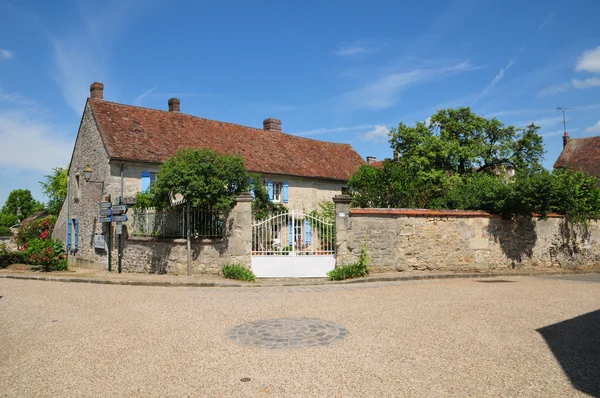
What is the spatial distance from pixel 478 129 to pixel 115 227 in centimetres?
2065

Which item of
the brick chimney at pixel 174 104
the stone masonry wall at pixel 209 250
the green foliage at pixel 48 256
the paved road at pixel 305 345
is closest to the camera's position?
the paved road at pixel 305 345

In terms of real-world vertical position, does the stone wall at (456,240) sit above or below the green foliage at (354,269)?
above

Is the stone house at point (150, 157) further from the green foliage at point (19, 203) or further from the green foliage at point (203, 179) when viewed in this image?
the green foliage at point (19, 203)

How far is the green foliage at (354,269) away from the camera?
12570 mm

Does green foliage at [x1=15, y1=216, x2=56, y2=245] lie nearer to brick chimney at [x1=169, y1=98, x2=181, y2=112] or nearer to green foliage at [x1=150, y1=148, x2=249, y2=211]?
brick chimney at [x1=169, y1=98, x2=181, y2=112]

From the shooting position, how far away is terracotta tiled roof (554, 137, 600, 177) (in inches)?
1209

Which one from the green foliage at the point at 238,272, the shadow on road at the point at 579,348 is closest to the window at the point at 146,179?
the green foliage at the point at 238,272

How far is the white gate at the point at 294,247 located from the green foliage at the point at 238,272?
293 mm

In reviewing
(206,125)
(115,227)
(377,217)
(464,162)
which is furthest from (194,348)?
(464,162)

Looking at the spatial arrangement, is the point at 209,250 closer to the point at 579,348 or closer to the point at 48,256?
the point at 48,256

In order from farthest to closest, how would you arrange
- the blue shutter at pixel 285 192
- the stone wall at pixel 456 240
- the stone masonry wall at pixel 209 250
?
the blue shutter at pixel 285 192 → the stone wall at pixel 456 240 → the stone masonry wall at pixel 209 250

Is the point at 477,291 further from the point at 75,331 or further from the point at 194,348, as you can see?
the point at 75,331

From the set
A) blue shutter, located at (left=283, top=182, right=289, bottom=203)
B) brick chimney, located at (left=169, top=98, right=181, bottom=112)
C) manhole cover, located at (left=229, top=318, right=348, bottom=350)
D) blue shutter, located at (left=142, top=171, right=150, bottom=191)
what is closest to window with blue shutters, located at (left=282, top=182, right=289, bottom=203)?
blue shutter, located at (left=283, top=182, right=289, bottom=203)

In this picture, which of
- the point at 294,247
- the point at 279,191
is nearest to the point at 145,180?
the point at 279,191
